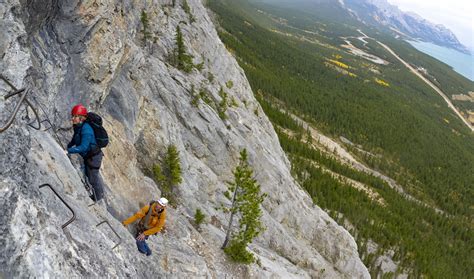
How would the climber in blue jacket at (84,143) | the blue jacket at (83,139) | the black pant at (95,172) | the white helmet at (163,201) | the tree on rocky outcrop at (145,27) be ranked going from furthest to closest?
the tree on rocky outcrop at (145,27) < the white helmet at (163,201) < the black pant at (95,172) < the blue jacket at (83,139) < the climber in blue jacket at (84,143)

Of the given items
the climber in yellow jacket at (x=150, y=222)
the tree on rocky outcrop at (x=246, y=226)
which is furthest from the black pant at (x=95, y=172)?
the tree on rocky outcrop at (x=246, y=226)

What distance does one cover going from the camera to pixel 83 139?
30.3 ft

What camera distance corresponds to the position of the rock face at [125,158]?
6293 millimetres

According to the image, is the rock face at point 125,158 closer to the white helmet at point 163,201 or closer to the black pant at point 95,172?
the black pant at point 95,172

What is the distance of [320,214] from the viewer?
3428 centimetres

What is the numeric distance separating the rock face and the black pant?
410 millimetres

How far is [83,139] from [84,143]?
12cm

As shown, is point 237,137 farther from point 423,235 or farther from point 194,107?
point 423,235

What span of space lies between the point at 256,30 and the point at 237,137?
14950 centimetres

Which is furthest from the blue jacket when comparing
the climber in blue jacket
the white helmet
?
the white helmet

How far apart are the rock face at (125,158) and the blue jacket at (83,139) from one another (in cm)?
51

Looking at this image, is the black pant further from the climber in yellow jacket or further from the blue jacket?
the climber in yellow jacket

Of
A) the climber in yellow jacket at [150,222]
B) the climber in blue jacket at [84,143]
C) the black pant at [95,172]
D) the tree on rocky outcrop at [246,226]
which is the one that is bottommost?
the tree on rocky outcrop at [246,226]

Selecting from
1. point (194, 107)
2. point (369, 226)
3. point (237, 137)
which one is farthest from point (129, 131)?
point (369, 226)
